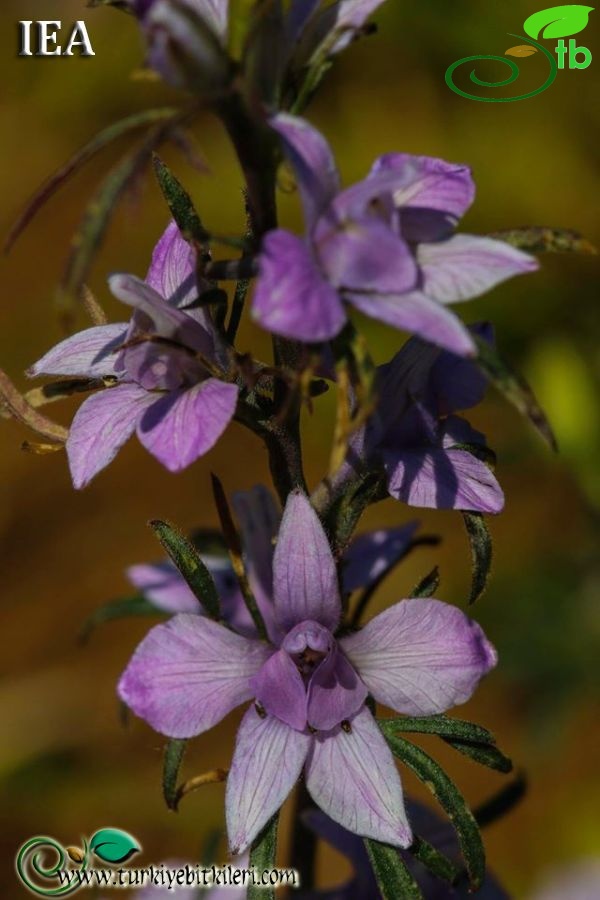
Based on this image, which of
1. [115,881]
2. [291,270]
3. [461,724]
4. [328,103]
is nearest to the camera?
[291,270]

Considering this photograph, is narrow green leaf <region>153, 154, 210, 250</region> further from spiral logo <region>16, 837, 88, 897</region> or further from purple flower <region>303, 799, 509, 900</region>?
spiral logo <region>16, 837, 88, 897</region>

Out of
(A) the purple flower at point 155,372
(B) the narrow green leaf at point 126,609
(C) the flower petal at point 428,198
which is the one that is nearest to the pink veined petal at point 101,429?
(A) the purple flower at point 155,372

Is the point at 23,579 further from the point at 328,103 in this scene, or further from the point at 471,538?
the point at 471,538

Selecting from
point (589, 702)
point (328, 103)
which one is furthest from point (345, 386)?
point (328, 103)

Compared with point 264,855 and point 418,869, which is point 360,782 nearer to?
point 264,855

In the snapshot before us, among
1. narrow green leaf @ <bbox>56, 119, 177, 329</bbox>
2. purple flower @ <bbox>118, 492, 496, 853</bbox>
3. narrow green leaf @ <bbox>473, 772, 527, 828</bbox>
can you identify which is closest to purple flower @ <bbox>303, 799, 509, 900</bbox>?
narrow green leaf @ <bbox>473, 772, 527, 828</bbox>

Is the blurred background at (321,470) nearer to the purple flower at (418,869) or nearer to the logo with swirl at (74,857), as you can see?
the purple flower at (418,869)
